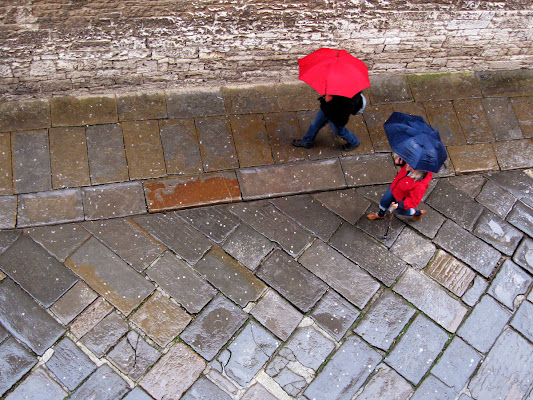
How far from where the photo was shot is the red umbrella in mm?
4246

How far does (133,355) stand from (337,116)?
2.67 meters

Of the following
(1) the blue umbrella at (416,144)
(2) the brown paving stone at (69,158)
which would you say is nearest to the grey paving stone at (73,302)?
(2) the brown paving stone at (69,158)

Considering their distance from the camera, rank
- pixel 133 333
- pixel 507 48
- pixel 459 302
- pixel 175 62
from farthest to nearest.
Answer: pixel 507 48, pixel 175 62, pixel 459 302, pixel 133 333

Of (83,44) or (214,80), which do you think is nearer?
(83,44)

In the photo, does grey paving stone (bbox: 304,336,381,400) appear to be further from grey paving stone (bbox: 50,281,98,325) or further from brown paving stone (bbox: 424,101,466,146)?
brown paving stone (bbox: 424,101,466,146)

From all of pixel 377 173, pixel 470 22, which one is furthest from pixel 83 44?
pixel 470 22

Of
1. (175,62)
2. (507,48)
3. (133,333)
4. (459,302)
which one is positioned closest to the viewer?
(133,333)

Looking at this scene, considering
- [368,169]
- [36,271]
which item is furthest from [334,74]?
[36,271]

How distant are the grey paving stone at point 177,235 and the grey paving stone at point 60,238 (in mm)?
509

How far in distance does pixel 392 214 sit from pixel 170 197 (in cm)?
210

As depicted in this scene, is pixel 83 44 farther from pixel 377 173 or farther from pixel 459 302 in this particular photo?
pixel 459 302

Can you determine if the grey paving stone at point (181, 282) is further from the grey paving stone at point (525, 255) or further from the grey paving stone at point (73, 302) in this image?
the grey paving stone at point (525, 255)

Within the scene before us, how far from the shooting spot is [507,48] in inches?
228

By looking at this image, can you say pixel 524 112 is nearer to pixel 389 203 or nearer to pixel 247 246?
pixel 389 203
